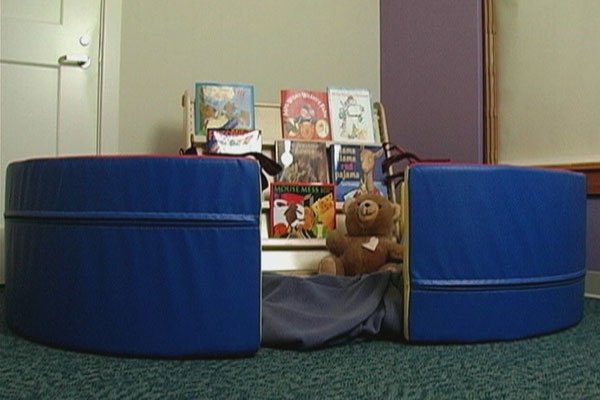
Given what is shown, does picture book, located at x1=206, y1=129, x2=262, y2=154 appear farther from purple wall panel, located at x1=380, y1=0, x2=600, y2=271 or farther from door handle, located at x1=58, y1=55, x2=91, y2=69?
purple wall panel, located at x1=380, y1=0, x2=600, y2=271

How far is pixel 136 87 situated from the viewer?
8.91 ft

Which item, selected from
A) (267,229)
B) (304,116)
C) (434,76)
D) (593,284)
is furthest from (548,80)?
(267,229)

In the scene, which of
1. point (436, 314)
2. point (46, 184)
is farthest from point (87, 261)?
point (436, 314)

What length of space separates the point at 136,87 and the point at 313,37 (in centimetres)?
83

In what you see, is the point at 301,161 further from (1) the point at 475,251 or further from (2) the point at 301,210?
(1) the point at 475,251

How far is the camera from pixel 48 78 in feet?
8.55

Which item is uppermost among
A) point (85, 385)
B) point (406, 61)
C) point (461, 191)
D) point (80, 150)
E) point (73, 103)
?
point (406, 61)

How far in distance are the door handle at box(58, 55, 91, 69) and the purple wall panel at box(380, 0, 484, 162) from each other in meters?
1.33

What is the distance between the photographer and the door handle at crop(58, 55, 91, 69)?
262 cm

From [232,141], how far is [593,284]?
1.33 m

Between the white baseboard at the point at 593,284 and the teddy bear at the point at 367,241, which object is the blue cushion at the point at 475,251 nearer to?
the teddy bear at the point at 367,241

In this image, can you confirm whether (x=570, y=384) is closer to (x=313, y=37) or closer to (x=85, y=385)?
(x=85, y=385)

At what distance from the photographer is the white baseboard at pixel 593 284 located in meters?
2.29

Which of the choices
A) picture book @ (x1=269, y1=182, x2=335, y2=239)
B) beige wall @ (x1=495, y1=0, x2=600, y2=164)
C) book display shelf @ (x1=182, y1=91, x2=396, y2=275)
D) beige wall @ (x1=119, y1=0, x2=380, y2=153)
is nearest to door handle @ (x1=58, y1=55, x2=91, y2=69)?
beige wall @ (x1=119, y1=0, x2=380, y2=153)
